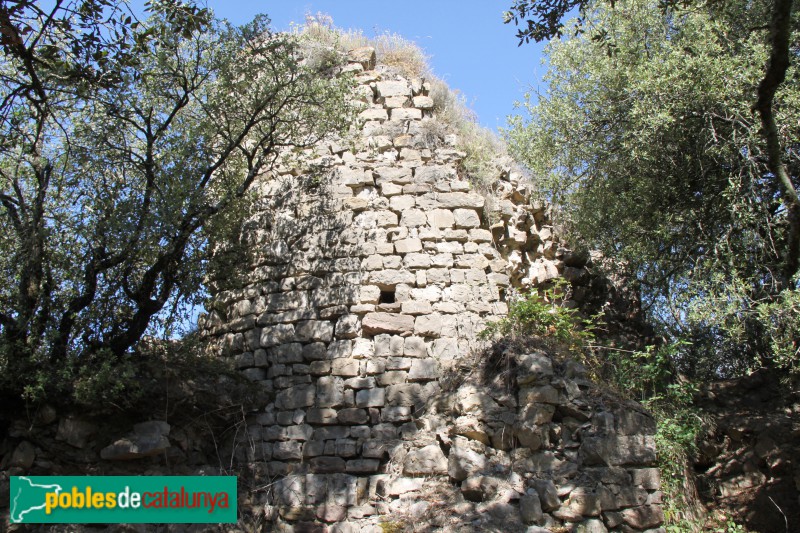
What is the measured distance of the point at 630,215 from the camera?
9.31m

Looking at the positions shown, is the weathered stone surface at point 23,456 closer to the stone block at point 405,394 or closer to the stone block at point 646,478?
the stone block at point 405,394

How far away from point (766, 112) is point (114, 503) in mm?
6983

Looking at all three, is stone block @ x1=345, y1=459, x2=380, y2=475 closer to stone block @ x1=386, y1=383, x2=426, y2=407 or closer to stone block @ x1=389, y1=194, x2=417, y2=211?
stone block @ x1=386, y1=383, x2=426, y2=407

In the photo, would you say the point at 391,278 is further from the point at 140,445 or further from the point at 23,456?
the point at 23,456

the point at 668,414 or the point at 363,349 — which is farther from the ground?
the point at 363,349

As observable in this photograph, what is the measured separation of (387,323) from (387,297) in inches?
15.7

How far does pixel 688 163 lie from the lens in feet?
28.5

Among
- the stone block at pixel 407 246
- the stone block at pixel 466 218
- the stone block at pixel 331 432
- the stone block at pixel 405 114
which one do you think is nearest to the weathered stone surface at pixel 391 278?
the stone block at pixel 407 246

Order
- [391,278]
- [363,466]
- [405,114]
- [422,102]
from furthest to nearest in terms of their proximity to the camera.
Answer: [422,102], [405,114], [391,278], [363,466]

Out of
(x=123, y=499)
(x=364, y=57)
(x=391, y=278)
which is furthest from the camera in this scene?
(x=364, y=57)

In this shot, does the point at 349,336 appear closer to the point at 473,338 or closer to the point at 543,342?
the point at 473,338

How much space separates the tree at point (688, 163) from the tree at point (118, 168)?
3110mm

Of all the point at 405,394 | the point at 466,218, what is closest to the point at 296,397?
the point at 405,394

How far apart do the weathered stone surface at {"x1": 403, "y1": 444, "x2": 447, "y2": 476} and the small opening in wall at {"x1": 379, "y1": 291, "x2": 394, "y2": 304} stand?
1.65 m
